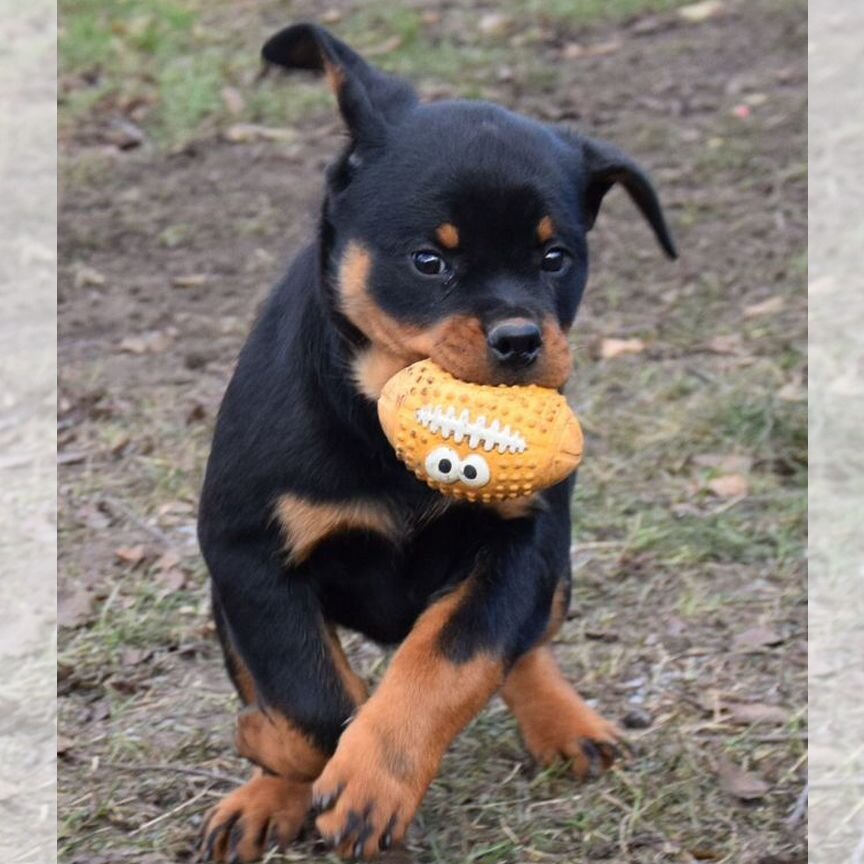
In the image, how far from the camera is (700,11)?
29.2ft

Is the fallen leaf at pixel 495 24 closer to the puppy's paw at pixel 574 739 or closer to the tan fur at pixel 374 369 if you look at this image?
the puppy's paw at pixel 574 739

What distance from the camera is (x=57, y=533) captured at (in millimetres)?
4645

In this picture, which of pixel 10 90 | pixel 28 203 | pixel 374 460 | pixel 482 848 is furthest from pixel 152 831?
pixel 10 90

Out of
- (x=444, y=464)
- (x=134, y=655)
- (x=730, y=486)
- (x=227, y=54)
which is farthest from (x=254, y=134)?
(x=444, y=464)

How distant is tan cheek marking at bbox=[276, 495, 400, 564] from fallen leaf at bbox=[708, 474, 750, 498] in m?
1.98

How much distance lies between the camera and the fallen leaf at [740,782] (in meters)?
3.44

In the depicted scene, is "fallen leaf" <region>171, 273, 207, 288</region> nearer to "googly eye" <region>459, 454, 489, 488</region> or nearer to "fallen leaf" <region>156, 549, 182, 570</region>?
"fallen leaf" <region>156, 549, 182, 570</region>

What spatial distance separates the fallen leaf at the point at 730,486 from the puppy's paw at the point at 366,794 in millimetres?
2186

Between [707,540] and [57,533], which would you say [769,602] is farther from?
[57,533]

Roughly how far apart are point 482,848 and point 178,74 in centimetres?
577

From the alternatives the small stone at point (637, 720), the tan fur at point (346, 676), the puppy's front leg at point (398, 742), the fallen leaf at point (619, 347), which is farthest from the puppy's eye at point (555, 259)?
the fallen leaf at point (619, 347)

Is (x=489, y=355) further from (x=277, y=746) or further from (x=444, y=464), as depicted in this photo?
(x=277, y=746)

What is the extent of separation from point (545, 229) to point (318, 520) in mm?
636

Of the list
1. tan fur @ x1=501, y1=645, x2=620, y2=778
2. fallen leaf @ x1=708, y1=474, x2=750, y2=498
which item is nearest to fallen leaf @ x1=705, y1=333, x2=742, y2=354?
fallen leaf @ x1=708, y1=474, x2=750, y2=498
